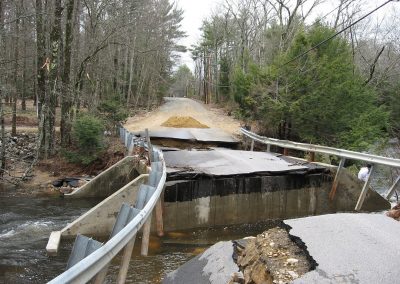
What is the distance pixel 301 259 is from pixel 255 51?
159ft

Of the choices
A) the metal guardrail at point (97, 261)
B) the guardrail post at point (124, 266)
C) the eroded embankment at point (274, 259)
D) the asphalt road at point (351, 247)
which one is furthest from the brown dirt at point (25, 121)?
the asphalt road at point (351, 247)

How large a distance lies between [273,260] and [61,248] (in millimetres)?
6033

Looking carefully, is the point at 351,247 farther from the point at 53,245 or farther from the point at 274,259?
the point at 53,245

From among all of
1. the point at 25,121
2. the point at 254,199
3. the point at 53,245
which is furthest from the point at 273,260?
the point at 25,121

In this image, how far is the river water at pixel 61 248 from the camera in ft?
24.8

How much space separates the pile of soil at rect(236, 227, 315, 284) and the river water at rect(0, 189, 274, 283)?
3170mm

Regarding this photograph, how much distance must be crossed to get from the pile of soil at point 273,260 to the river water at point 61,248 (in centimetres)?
317

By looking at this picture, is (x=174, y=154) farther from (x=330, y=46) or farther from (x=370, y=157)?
(x=330, y=46)

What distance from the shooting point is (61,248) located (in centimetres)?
885

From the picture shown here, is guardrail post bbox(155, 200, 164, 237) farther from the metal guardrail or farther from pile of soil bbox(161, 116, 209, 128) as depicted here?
pile of soil bbox(161, 116, 209, 128)

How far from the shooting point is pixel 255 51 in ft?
166

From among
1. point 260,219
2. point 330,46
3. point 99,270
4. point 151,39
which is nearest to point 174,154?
point 260,219

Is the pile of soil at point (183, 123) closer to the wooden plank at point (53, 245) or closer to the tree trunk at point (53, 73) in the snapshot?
the tree trunk at point (53, 73)

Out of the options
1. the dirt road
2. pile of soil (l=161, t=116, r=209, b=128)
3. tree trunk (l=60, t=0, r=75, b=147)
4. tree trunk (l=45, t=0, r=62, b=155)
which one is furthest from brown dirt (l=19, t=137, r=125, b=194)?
pile of soil (l=161, t=116, r=209, b=128)
